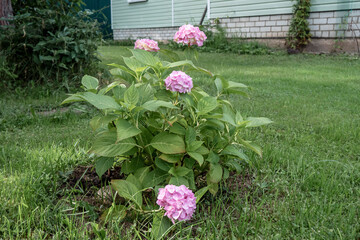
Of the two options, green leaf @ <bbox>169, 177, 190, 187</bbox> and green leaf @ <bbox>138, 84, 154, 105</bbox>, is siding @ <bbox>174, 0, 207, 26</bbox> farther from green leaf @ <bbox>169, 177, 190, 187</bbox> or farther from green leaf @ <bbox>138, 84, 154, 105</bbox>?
green leaf @ <bbox>169, 177, 190, 187</bbox>

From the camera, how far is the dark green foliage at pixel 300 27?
29.7 ft

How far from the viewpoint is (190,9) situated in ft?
43.3

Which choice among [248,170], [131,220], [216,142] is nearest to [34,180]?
[131,220]

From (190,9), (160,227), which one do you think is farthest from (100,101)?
(190,9)

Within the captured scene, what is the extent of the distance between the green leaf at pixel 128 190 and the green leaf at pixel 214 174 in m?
0.34

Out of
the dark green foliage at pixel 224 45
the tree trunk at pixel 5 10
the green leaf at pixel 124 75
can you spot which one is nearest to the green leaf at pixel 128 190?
the green leaf at pixel 124 75

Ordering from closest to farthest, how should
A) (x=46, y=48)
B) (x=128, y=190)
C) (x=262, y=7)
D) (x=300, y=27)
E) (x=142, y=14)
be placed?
(x=128, y=190), (x=46, y=48), (x=300, y=27), (x=262, y=7), (x=142, y=14)

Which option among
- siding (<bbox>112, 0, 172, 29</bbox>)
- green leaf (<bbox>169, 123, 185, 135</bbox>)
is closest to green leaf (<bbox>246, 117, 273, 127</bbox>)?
green leaf (<bbox>169, 123, 185, 135</bbox>)

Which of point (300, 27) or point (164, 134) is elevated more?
point (300, 27)

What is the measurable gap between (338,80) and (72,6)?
4210mm

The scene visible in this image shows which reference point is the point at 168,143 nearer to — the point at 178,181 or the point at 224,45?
the point at 178,181

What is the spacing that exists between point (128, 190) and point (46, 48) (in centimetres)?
354

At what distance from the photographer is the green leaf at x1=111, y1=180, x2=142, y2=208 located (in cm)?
150

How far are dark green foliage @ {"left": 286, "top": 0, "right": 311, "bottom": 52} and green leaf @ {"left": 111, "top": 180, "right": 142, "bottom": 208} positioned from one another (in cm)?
869
